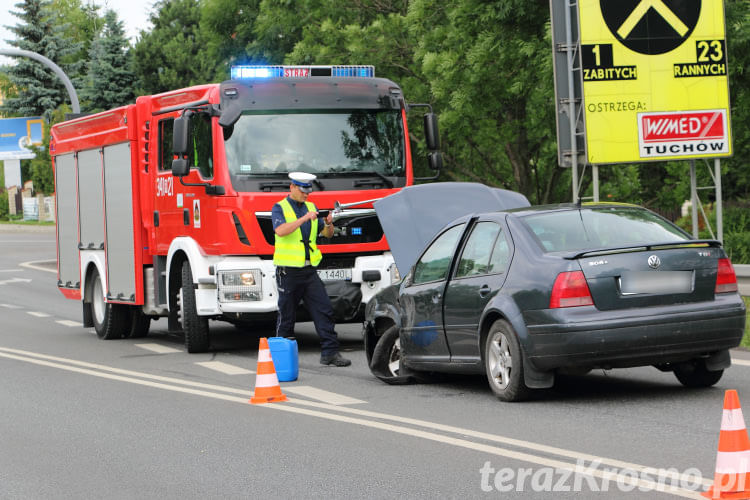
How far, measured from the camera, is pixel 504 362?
28.6 ft

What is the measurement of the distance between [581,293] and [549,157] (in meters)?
20.8

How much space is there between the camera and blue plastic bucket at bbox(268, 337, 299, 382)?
10.7 meters

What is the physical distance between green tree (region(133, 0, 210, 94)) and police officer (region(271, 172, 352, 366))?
43551mm

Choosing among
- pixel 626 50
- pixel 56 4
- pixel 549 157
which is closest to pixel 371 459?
pixel 626 50

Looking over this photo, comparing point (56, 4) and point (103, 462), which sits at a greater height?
point (56, 4)

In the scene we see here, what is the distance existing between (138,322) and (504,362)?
8.50 metres

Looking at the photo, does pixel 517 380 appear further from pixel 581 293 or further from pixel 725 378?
pixel 725 378

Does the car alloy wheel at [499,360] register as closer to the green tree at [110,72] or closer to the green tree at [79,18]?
the green tree at [110,72]

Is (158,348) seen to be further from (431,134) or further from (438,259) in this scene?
(438,259)

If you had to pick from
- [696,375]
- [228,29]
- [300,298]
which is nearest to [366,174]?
[300,298]

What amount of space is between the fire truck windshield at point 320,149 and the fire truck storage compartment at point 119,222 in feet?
8.00

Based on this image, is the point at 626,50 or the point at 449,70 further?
the point at 449,70

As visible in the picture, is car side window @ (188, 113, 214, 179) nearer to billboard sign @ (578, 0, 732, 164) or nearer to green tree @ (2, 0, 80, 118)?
billboard sign @ (578, 0, 732, 164)

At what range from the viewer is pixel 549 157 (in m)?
28.7
